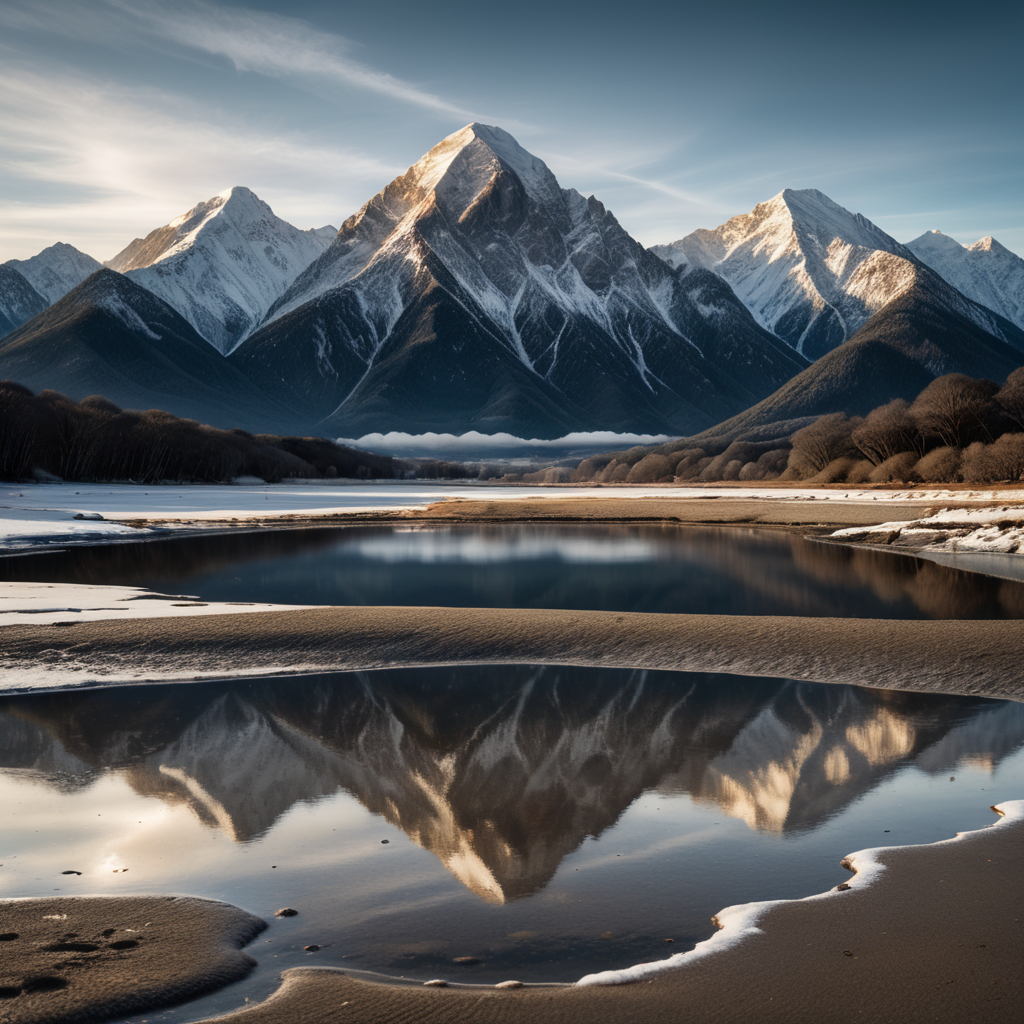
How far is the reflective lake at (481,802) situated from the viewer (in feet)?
25.7

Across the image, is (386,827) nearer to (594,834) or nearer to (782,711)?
(594,834)

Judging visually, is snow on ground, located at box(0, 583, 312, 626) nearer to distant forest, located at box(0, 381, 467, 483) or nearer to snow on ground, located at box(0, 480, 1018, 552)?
snow on ground, located at box(0, 480, 1018, 552)

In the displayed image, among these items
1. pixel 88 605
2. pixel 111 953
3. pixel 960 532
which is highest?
pixel 88 605

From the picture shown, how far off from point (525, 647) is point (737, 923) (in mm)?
11892

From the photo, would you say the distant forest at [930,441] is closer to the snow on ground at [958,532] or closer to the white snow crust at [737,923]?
the snow on ground at [958,532]

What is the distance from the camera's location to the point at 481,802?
10.7 meters

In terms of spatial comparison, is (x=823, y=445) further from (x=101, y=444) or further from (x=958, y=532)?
(x=101, y=444)

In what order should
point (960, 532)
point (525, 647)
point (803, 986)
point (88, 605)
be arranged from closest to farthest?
point (803, 986)
point (525, 647)
point (88, 605)
point (960, 532)

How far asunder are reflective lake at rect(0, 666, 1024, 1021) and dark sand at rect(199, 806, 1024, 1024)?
1.40 feet

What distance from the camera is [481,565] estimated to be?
3700cm

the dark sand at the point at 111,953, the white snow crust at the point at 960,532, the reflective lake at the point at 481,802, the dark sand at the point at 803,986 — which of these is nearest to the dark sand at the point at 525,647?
the reflective lake at the point at 481,802

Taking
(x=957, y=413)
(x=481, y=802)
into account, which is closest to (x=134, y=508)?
(x=481, y=802)

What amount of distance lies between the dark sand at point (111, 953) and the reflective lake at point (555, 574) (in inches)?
721

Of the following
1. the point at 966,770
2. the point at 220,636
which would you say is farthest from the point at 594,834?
the point at 220,636
